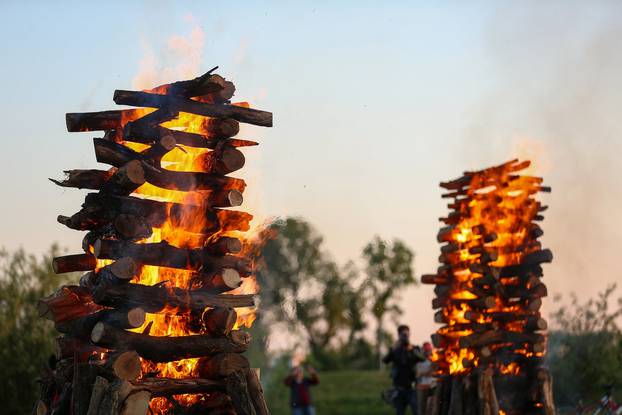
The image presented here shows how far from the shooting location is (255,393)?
1234cm

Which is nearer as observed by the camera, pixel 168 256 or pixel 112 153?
pixel 112 153

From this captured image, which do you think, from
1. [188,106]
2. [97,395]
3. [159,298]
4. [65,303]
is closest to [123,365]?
[97,395]

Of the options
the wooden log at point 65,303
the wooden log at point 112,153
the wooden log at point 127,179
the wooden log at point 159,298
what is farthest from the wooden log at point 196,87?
A: the wooden log at point 65,303

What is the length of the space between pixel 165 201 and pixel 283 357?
85.1ft

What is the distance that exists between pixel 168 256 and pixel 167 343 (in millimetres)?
960

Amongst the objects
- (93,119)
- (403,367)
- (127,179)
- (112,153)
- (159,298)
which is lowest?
(403,367)

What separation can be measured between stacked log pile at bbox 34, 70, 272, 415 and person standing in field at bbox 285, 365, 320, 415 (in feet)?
27.8

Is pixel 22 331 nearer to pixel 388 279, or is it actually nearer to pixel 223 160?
pixel 223 160

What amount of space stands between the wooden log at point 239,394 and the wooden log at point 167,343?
350 millimetres

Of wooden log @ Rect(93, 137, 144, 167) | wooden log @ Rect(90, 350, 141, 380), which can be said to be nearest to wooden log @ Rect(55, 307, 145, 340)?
wooden log @ Rect(90, 350, 141, 380)

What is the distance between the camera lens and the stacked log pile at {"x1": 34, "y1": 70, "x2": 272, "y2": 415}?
38.3 ft

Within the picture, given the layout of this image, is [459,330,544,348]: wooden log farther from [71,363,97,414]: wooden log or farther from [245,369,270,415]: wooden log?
[71,363,97,414]: wooden log

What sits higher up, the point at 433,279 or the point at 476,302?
the point at 433,279

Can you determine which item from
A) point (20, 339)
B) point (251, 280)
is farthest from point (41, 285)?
point (251, 280)
